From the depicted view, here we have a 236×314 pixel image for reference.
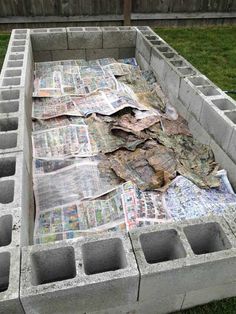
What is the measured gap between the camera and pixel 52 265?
1829 mm

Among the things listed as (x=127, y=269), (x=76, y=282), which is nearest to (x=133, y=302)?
(x=127, y=269)

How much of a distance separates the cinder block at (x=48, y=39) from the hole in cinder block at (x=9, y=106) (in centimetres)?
243

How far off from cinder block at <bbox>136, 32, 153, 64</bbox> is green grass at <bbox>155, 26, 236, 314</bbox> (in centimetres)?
143

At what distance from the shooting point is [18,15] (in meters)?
7.48

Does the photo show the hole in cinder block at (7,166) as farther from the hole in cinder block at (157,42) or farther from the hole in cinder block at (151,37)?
the hole in cinder block at (151,37)

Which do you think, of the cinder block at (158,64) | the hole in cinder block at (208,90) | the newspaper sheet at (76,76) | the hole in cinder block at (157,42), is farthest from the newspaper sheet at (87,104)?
the hole in cinder block at (157,42)

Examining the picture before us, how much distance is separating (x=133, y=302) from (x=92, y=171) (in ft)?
4.55

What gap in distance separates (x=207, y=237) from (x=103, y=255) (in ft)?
2.19

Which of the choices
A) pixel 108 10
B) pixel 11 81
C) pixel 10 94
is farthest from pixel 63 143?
pixel 108 10

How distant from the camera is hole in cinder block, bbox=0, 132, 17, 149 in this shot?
8.56ft

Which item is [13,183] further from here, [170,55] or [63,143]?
[170,55]

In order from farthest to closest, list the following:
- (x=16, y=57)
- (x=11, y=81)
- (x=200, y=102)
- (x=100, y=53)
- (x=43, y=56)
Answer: (x=100, y=53) < (x=43, y=56) < (x=16, y=57) < (x=11, y=81) < (x=200, y=102)

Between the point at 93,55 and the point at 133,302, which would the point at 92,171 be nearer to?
the point at 133,302

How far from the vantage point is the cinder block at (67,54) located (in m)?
5.32
